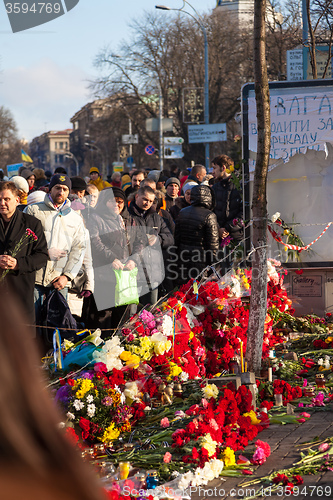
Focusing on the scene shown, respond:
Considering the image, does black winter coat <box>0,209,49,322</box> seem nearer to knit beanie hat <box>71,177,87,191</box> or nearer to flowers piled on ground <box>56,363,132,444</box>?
flowers piled on ground <box>56,363,132,444</box>

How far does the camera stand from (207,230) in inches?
316

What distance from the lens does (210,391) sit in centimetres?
516

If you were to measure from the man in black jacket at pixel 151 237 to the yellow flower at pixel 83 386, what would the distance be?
333 cm

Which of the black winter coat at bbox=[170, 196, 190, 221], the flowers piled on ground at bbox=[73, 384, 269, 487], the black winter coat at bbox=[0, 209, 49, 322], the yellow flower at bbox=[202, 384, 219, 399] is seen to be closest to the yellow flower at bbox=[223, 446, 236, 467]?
the flowers piled on ground at bbox=[73, 384, 269, 487]

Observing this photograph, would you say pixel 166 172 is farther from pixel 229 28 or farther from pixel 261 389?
pixel 229 28

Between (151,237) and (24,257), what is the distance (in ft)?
7.98

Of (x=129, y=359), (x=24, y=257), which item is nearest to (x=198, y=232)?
(x=24, y=257)

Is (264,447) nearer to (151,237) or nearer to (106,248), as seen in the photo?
(106,248)

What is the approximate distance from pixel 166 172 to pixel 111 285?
7035 millimetres

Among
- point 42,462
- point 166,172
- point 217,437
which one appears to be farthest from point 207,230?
point 42,462

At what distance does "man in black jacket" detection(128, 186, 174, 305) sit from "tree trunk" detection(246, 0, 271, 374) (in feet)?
6.17

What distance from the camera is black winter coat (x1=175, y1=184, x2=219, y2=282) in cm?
802

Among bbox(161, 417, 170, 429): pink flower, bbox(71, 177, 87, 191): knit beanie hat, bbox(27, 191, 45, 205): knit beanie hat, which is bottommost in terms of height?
bbox(161, 417, 170, 429): pink flower

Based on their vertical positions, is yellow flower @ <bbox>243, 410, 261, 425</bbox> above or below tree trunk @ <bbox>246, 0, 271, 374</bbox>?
below
